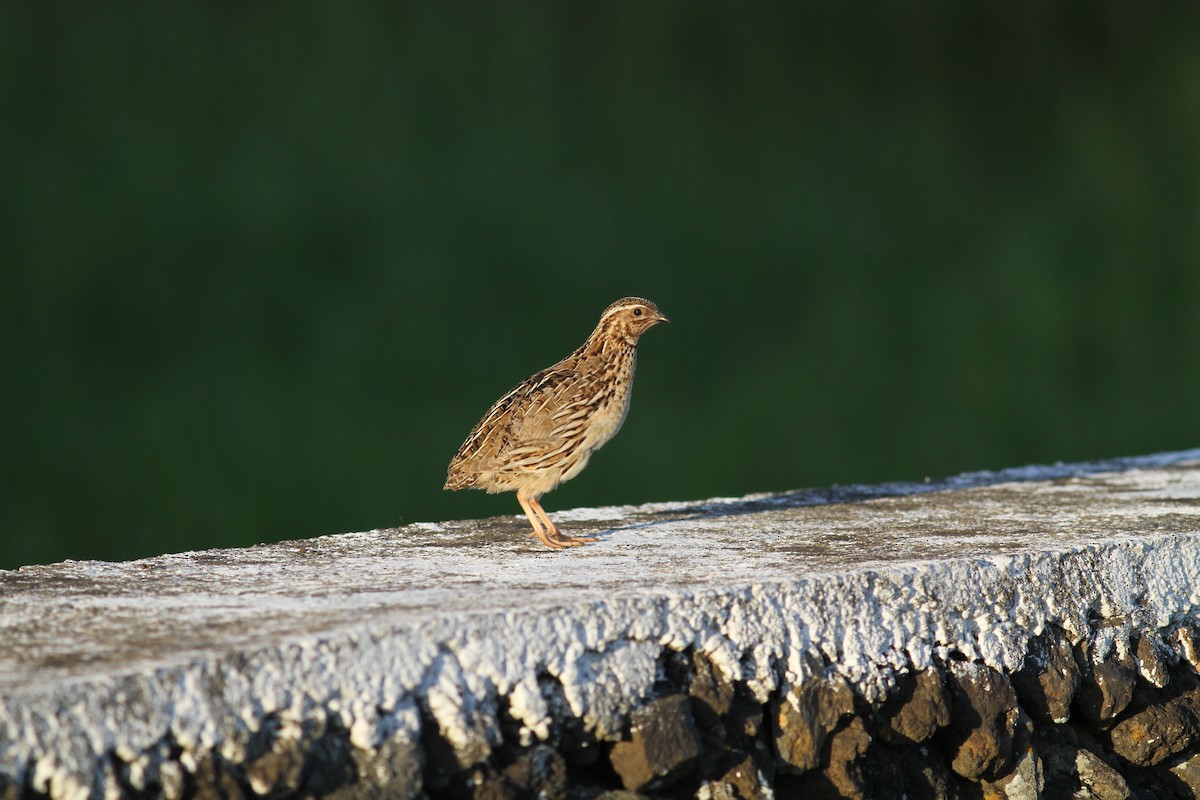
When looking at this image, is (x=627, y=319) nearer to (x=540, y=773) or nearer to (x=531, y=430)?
(x=531, y=430)

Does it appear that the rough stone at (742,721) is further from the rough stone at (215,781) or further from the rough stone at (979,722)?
the rough stone at (215,781)

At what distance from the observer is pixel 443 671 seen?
11.0 ft

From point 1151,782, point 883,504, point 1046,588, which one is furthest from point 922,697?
point 883,504

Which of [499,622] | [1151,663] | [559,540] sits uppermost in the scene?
[559,540]

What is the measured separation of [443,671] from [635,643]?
0.50m

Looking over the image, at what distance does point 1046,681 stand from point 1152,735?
0.39 m

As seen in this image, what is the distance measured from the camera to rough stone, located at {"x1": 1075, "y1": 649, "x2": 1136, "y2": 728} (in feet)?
14.1

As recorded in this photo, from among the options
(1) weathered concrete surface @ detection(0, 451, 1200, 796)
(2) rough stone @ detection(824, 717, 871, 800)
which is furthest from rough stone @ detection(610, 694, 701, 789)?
(2) rough stone @ detection(824, 717, 871, 800)

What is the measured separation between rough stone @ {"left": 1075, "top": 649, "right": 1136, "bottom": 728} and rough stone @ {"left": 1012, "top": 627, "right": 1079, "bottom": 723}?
2.0 inches

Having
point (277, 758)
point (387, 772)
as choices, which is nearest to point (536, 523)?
point (387, 772)

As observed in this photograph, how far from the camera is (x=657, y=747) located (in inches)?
138

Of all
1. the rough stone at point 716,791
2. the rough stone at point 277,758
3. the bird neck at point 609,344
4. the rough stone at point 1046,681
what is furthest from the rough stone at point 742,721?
the bird neck at point 609,344

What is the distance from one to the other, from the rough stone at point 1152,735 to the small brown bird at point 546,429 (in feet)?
5.98

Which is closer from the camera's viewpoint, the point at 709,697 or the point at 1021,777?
the point at 709,697
